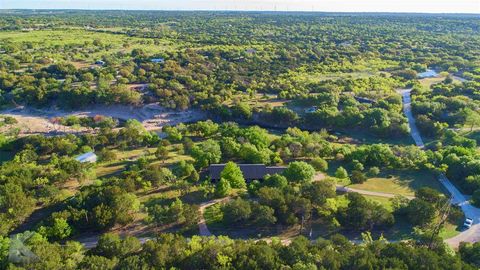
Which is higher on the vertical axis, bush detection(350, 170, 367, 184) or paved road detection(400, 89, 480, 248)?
bush detection(350, 170, 367, 184)

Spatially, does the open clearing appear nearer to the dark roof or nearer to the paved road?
the dark roof

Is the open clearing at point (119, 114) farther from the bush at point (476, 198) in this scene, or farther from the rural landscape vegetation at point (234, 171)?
the bush at point (476, 198)

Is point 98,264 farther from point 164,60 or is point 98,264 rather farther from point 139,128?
point 164,60

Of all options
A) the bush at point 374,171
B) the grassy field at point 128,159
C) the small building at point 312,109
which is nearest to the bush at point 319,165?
the bush at point 374,171

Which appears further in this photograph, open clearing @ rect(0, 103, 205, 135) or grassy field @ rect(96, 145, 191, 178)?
open clearing @ rect(0, 103, 205, 135)

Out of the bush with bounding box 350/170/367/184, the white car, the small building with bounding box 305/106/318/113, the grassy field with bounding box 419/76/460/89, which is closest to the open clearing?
the small building with bounding box 305/106/318/113

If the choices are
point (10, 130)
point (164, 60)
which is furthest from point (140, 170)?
point (164, 60)

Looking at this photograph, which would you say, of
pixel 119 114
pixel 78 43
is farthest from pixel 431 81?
pixel 78 43

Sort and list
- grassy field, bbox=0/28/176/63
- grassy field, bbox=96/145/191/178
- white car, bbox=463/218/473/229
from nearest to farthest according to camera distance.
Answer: white car, bbox=463/218/473/229 < grassy field, bbox=96/145/191/178 < grassy field, bbox=0/28/176/63
